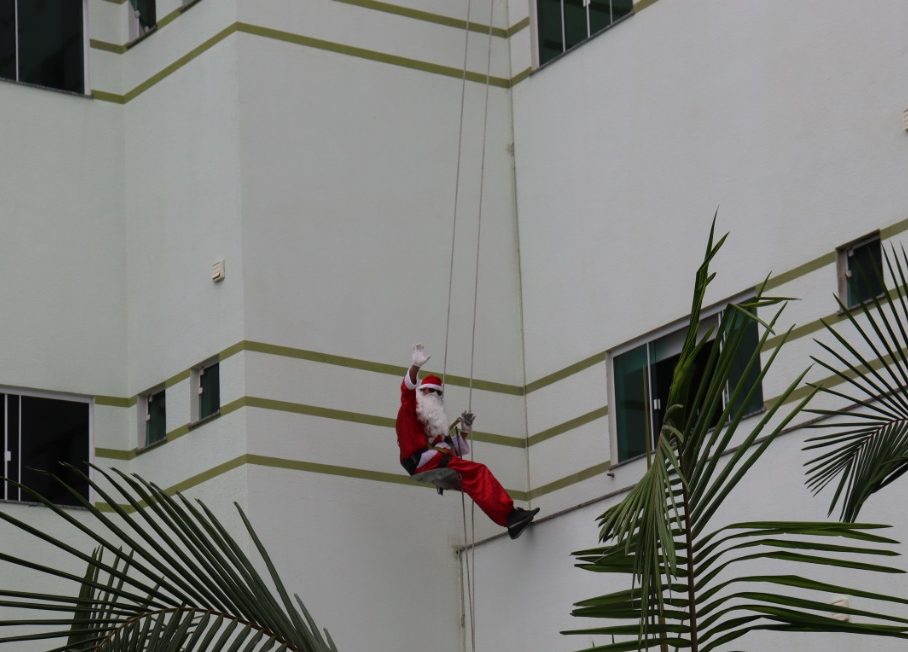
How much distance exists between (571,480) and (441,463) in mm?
1321

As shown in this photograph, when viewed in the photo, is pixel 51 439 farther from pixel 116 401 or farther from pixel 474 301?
pixel 474 301

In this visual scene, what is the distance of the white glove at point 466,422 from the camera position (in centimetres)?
1354

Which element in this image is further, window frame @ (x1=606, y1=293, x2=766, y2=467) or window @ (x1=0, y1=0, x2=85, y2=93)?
window @ (x1=0, y1=0, x2=85, y2=93)

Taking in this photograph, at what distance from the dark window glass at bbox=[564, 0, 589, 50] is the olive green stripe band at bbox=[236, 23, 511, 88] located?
2.47 feet

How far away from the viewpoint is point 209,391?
565 inches

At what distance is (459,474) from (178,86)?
4.08 m

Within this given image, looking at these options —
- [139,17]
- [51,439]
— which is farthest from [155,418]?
[139,17]

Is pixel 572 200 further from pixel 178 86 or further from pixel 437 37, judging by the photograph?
pixel 178 86

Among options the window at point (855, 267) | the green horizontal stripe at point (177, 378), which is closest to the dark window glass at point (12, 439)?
the green horizontal stripe at point (177, 378)

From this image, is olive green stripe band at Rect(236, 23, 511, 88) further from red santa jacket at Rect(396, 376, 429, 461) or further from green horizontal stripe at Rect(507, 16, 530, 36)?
red santa jacket at Rect(396, 376, 429, 461)

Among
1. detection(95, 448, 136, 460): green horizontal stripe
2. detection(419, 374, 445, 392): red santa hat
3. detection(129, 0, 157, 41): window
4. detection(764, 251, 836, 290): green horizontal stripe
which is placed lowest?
detection(95, 448, 136, 460): green horizontal stripe

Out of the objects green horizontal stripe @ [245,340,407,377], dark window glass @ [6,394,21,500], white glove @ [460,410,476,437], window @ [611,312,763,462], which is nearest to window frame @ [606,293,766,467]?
window @ [611,312,763,462]

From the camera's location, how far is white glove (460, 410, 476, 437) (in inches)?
533

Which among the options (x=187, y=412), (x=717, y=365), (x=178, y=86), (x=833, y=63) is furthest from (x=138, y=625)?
(x=178, y=86)
